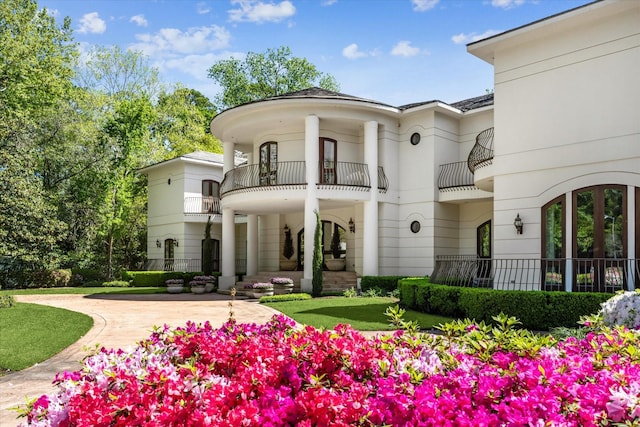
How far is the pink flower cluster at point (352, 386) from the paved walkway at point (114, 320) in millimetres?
734

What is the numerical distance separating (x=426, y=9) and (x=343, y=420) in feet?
39.5

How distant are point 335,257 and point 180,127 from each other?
2151 centimetres

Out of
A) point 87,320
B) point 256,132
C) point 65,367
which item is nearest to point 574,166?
point 65,367

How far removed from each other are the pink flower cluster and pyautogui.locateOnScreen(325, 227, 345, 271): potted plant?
61.3 feet

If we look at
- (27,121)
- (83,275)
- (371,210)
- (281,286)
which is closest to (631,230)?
(371,210)

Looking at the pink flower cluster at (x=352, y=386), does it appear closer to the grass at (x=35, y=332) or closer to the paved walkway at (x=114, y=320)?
the paved walkway at (x=114, y=320)

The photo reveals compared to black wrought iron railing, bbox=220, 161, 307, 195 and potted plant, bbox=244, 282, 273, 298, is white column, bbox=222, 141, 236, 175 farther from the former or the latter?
potted plant, bbox=244, 282, 273, 298

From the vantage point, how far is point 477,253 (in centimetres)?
2095

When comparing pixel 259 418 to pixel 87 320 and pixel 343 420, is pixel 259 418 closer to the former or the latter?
pixel 343 420

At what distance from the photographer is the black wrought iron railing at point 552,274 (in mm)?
11188

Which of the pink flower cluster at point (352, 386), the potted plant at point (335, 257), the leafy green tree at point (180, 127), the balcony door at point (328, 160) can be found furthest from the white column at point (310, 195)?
the leafy green tree at point (180, 127)

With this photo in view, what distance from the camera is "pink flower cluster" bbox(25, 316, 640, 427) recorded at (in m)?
2.38

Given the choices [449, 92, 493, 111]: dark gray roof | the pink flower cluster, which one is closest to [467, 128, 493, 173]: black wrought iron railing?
[449, 92, 493, 111]: dark gray roof

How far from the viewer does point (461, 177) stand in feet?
67.9
